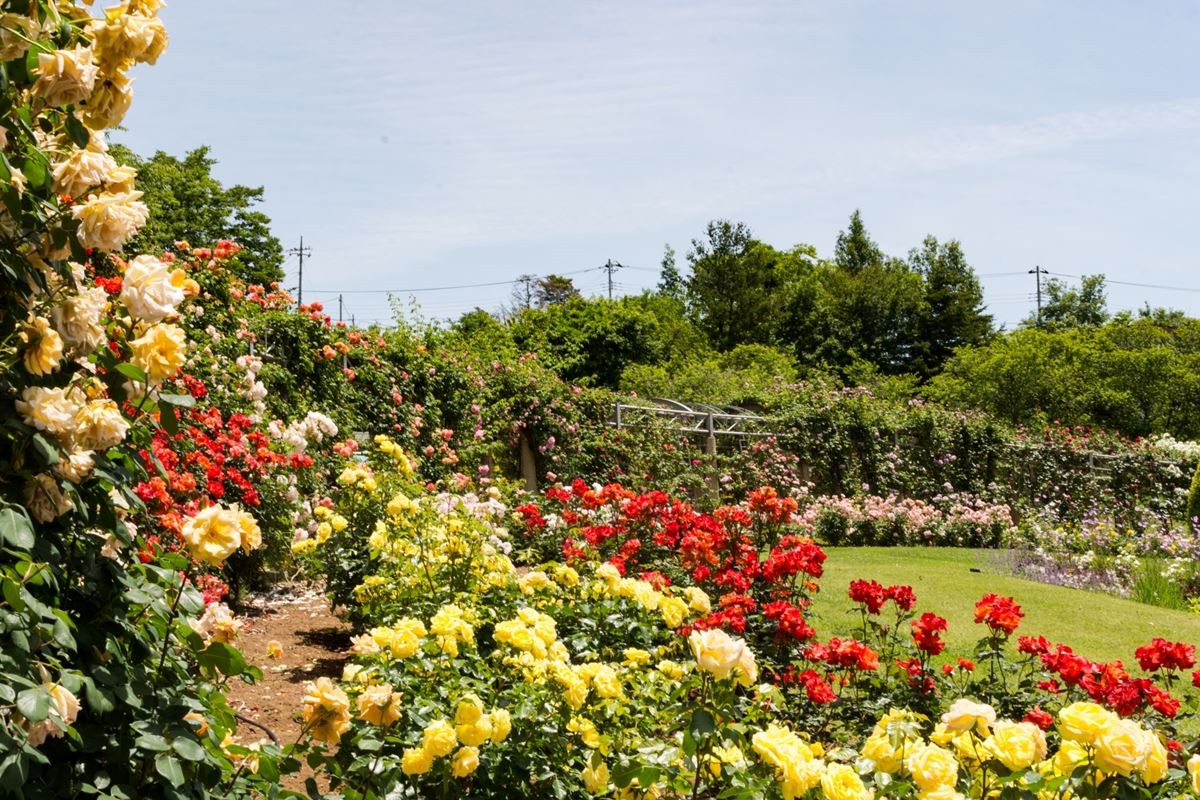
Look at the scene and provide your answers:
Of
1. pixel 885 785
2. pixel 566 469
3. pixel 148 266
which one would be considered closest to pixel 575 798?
pixel 885 785

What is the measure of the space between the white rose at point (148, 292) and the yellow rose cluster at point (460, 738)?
918 millimetres

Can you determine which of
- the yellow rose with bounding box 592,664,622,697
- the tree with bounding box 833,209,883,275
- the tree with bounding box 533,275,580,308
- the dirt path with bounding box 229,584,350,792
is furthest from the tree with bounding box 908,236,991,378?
the yellow rose with bounding box 592,664,622,697

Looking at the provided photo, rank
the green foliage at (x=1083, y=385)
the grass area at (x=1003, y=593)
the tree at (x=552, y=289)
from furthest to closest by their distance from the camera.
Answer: the tree at (x=552, y=289), the green foliage at (x=1083, y=385), the grass area at (x=1003, y=593)

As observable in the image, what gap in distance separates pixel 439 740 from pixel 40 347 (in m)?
0.99

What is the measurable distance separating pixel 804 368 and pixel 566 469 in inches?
709

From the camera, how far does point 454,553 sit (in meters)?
3.99

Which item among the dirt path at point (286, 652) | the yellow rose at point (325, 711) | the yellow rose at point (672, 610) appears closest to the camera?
the yellow rose at point (325, 711)

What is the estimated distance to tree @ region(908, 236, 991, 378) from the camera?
31.2m

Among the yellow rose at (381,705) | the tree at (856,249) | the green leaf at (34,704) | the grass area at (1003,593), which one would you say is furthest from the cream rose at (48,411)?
the tree at (856,249)

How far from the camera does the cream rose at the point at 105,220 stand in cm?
144

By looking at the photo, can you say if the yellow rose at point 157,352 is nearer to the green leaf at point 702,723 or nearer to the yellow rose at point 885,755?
the green leaf at point 702,723

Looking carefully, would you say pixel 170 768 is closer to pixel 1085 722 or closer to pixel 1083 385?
pixel 1085 722

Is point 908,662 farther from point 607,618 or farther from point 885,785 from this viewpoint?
point 885,785

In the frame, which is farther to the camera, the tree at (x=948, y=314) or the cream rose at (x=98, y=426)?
the tree at (x=948, y=314)
